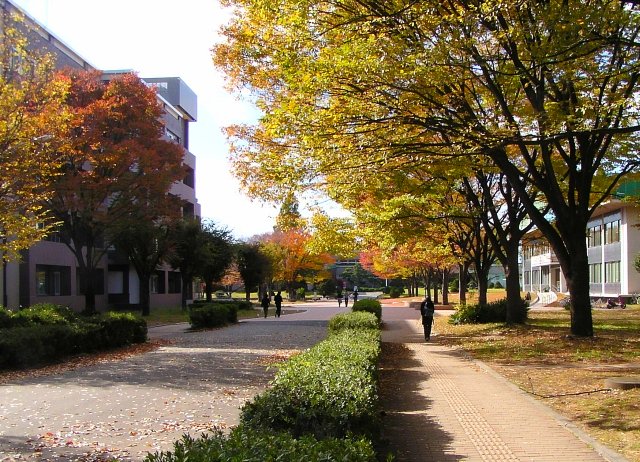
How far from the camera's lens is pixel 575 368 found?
474 inches

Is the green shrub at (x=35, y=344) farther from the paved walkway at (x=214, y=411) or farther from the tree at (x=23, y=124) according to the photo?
the tree at (x=23, y=124)

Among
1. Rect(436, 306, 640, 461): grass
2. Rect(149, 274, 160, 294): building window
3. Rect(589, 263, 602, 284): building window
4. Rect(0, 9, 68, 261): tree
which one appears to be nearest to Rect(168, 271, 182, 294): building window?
Rect(149, 274, 160, 294): building window

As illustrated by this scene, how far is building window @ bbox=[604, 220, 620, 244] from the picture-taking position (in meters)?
49.1

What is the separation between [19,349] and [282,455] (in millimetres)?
11663

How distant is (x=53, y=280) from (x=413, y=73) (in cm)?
3040

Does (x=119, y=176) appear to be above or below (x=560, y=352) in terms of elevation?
above

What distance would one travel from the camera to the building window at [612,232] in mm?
49094

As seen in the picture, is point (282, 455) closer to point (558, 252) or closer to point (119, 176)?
point (558, 252)

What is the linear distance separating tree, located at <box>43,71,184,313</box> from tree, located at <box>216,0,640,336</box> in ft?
36.2

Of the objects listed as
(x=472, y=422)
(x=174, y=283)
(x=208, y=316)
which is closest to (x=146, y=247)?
(x=208, y=316)

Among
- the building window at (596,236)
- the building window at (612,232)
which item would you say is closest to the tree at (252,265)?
the building window at (596,236)

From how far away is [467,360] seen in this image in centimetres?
1450

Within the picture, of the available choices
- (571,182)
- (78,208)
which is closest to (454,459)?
(571,182)

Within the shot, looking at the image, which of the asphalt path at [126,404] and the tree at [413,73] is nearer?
the asphalt path at [126,404]
